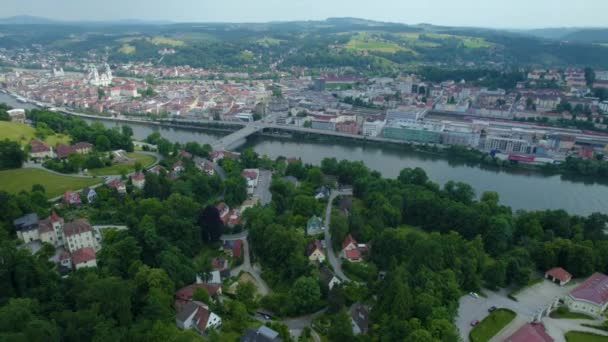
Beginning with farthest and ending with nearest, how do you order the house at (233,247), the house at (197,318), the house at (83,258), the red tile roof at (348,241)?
the red tile roof at (348,241)
the house at (233,247)
the house at (83,258)
the house at (197,318)

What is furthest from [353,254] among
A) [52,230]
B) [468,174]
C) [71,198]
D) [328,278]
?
[468,174]

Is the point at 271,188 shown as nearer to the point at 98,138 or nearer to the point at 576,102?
the point at 98,138

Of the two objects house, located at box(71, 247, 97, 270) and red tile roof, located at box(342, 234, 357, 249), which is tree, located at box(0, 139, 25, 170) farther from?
red tile roof, located at box(342, 234, 357, 249)

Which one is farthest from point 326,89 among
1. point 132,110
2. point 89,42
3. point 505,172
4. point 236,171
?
point 89,42

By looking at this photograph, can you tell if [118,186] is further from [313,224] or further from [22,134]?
[22,134]

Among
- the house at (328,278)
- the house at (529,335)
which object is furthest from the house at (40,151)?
the house at (529,335)

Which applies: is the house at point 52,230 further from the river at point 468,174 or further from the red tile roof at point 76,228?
the river at point 468,174
